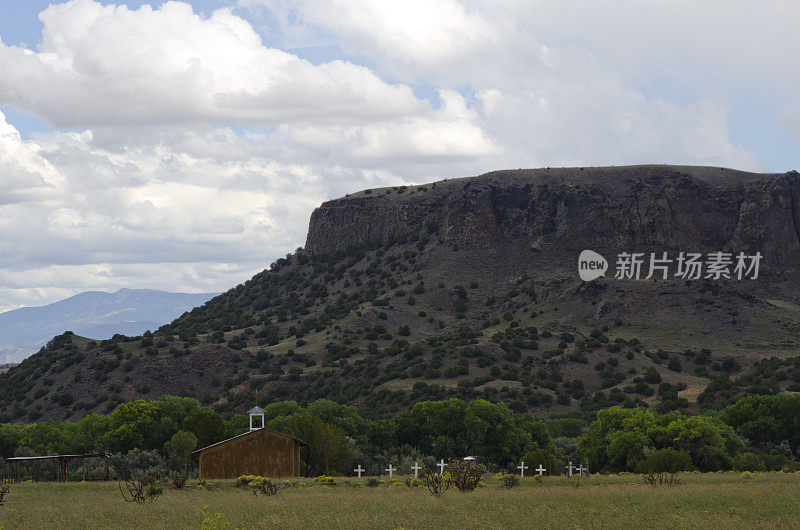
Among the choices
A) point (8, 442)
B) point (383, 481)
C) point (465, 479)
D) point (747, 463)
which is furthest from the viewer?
point (8, 442)

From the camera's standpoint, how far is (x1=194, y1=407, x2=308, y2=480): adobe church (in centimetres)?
5009

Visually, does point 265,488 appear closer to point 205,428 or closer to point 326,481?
point 326,481

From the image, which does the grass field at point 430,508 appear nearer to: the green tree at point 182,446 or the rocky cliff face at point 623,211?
the green tree at point 182,446

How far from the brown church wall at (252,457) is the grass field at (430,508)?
367 inches

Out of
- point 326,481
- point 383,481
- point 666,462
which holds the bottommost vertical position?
point 666,462

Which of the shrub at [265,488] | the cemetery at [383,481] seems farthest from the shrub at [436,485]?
Result: the shrub at [265,488]

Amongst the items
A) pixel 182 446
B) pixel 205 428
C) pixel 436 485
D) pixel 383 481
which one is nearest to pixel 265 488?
pixel 436 485

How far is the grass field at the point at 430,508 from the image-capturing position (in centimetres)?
2858

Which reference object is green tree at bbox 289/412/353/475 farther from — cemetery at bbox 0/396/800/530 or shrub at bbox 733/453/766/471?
shrub at bbox 733/453/766/471

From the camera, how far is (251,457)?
50250 millimetres

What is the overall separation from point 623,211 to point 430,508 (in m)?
120

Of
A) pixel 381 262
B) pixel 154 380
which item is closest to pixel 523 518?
pixel 154 380

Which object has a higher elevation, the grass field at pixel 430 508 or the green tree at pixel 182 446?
the green tree at pixel 182 446

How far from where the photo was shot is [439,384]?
102 m
